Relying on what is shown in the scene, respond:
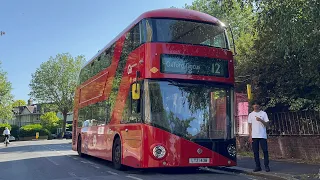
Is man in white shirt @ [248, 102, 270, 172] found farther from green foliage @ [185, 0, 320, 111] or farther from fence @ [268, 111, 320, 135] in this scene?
fence @ [268, 111, 320, 135]

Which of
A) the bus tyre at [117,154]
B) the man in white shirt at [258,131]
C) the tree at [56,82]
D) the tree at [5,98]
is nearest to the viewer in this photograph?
the man in white shirt at [258,131]

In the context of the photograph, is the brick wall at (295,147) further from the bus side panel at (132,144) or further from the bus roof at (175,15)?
the bus side panel at (132,144)

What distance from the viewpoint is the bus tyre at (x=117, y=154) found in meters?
11.4

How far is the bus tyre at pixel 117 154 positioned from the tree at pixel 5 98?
159 feet

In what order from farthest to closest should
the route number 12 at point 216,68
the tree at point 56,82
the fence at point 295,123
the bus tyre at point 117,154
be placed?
1. the tree at point 56,82
2. the fence at point 295,123
3. the bus tyre at point 117,154
4. the route number 12 at point 216,68

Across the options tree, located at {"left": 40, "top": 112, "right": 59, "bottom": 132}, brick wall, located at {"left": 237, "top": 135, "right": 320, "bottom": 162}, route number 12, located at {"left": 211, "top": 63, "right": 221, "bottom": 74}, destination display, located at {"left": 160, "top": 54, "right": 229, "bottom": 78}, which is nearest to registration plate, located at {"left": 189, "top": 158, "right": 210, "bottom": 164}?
destination display, located at {"left": 160, "top": 54, "right": 229, "bottom": 78}

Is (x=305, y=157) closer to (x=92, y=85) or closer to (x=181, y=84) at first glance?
(x=181, y=84)

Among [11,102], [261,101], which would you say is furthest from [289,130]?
[11,102]

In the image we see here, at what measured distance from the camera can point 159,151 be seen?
942 centimetres

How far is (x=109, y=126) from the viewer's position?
1259 cm

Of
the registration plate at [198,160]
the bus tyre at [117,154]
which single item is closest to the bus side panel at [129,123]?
the bus tyre at [117,154]

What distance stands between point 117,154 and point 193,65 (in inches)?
154

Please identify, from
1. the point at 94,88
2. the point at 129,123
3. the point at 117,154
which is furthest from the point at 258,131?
the point at 94,88

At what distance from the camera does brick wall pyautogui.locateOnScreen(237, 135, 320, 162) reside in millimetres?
11984
